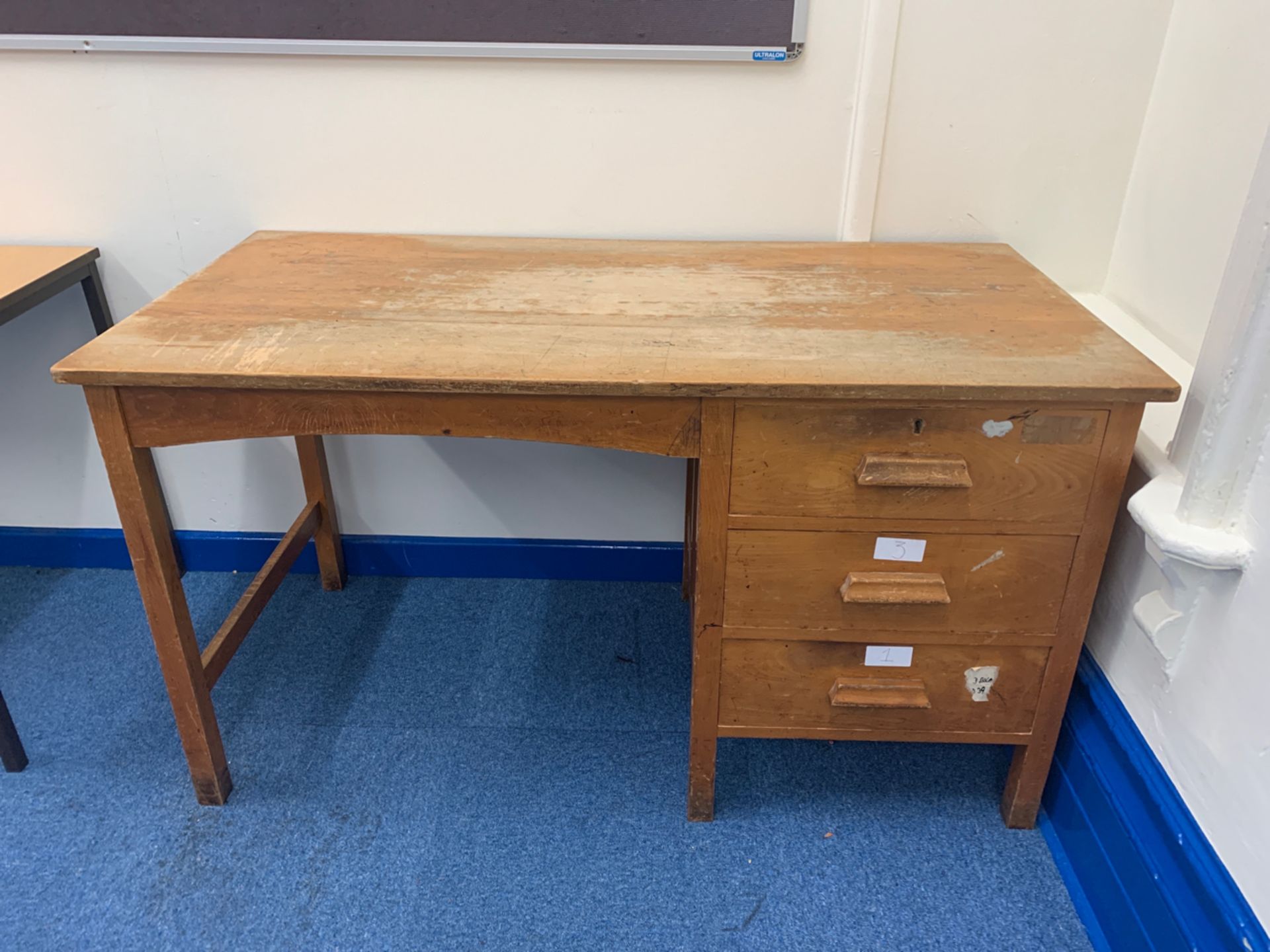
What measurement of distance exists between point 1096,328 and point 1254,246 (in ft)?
0.89

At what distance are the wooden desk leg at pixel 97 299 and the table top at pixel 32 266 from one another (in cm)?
3

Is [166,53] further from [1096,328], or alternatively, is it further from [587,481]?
[1096,328]

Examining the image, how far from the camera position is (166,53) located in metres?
1.64

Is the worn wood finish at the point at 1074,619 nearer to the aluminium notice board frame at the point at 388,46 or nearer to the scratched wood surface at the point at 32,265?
the aluminium notice board frame at the point at 388,46

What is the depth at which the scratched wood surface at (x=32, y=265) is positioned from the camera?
1.52 m

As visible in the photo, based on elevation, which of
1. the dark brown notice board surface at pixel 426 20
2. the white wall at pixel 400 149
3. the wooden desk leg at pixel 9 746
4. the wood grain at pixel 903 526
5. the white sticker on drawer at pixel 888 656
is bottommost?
the wooden desk leg at pixel 9 746

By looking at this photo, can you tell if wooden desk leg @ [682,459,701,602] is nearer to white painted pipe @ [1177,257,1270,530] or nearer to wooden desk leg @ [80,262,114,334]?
white painted pipe @ [1177,257,1270,530]

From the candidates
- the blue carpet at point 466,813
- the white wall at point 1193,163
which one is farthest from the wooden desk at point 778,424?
the white wall at point 1193,163

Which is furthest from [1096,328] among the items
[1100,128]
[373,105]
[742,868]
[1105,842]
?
[373,105]

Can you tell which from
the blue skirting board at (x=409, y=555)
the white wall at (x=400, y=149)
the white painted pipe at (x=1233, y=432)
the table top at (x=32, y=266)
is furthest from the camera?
the blue skirting board at (x=409, y=555)

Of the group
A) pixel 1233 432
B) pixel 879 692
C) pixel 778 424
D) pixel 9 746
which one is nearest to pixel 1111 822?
pixel 879 692

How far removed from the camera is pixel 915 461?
1183 millimetres

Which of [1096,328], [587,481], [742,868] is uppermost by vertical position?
[1096,328]

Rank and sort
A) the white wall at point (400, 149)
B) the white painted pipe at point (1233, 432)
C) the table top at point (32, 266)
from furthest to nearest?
the white wall at point (400, 149)
the table top at point (32, 266)
the white painted pipe at point (1233, 432)
